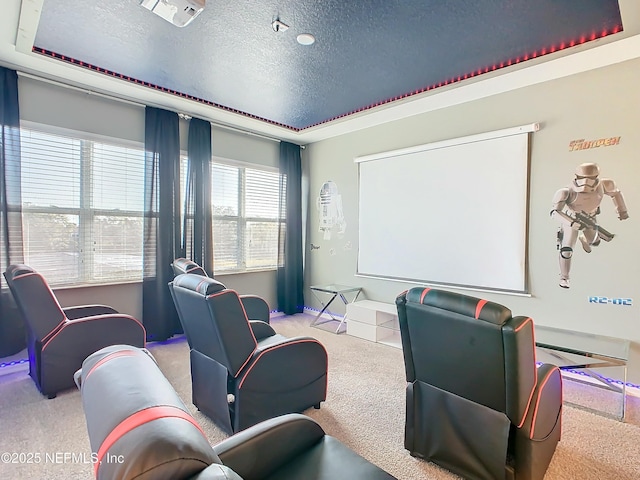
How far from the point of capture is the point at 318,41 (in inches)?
106

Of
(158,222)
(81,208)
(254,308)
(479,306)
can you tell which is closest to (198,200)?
(158,222)

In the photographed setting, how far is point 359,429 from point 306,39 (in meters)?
2.91

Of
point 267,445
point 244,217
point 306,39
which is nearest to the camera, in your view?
point 267,445

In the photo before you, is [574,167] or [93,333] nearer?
[93,333]

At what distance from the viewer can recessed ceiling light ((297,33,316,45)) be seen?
8.53ft

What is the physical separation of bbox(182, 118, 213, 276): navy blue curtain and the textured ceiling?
77cm

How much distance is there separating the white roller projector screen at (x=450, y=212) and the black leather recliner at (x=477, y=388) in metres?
2.02

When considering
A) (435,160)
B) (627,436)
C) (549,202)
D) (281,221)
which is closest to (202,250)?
(281,221)


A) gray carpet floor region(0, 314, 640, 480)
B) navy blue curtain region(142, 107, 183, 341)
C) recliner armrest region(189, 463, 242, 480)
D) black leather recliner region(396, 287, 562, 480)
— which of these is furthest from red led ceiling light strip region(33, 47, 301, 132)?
recliner armrest region(189, 463, 242, 480)

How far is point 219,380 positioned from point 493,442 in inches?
62.8

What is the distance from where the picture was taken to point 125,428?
0.62 metres

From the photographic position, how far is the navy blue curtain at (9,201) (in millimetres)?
3082

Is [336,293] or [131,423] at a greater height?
[131,423]

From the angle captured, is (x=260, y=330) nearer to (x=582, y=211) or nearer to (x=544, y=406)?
(x=544, y=406)
